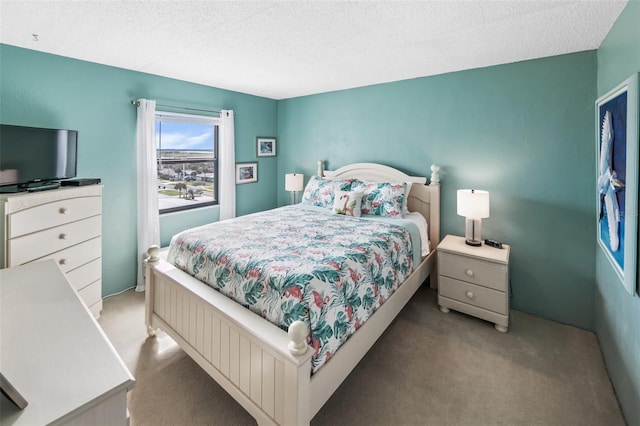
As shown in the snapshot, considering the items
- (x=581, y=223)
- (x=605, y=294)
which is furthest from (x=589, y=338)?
Answer: (x=581, y=223)

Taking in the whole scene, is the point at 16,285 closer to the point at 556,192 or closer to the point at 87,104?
the point at 87,104

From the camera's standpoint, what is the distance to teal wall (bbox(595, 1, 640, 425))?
151cm

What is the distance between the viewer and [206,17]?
6.34ft

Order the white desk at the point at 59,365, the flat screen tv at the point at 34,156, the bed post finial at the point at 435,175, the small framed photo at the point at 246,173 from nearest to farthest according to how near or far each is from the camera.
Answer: the white desk at the point at 59,365 < the flat screen tv at the point at 34,156 < the bed post finial at the point at 435,175 < the small framed photo at the point at 246,173

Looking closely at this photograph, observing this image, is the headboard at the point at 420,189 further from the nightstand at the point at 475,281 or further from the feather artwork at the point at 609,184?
the feather artwork at the point at 609,184

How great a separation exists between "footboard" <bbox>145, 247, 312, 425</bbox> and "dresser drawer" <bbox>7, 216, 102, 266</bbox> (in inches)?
26.4

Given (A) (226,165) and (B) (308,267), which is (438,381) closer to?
(B) (308,267)

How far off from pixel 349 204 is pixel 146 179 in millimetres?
2212

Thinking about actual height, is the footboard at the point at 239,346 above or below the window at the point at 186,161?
below

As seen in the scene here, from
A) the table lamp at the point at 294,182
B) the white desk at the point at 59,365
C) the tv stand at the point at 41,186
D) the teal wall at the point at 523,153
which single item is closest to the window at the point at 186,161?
the table lamp at the point at 294,182

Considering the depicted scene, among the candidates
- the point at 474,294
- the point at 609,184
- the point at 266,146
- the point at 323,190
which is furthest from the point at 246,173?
the point at 609,184

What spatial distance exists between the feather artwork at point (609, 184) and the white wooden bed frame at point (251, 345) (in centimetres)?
134

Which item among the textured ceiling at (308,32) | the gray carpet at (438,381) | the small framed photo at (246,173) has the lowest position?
the gray carpet at (438,381)

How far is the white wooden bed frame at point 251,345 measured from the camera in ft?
4.41
